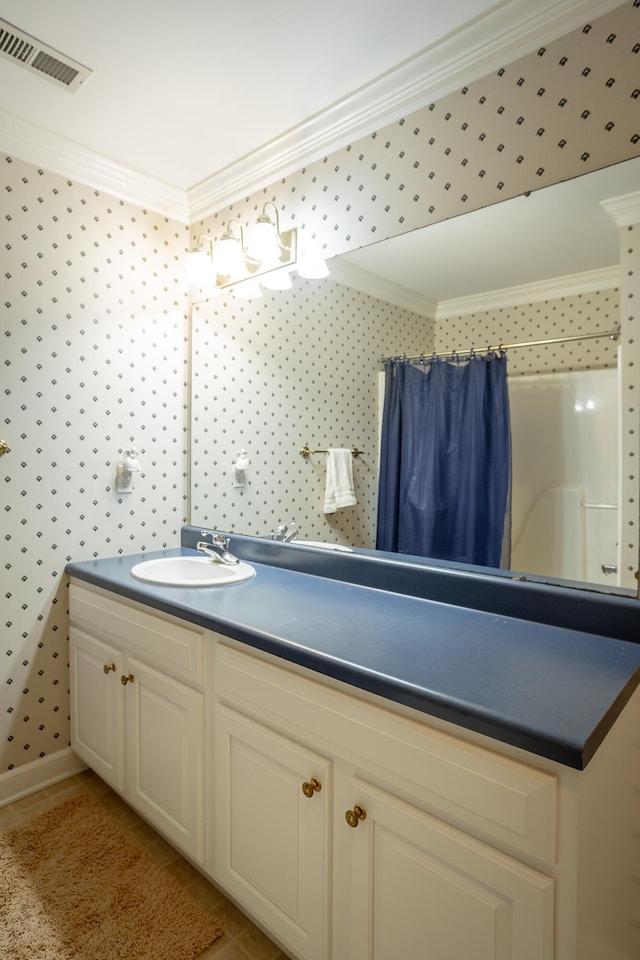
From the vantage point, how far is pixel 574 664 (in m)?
1.06

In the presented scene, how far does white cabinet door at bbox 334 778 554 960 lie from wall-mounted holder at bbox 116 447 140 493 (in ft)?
5.11

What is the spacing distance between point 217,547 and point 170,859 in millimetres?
1074

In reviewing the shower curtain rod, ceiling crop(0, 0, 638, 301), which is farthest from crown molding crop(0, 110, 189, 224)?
the shower curtain rod

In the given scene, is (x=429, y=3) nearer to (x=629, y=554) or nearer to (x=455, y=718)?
(x=629, y=554)

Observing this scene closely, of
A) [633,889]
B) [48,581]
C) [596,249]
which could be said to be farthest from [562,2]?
[48,581]

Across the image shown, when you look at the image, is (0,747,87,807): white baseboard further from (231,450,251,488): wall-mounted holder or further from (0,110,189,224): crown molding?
(0,110,189,224): crown molding

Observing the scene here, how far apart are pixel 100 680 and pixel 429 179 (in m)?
1.99

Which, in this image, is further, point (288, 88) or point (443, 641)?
point (288, 88)

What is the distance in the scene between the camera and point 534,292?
1359mm

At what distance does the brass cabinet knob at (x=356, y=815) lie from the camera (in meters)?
1.01

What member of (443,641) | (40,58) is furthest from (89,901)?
(40,58)

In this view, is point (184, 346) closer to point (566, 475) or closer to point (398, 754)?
point (566, 475)

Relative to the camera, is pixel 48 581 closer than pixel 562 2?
No

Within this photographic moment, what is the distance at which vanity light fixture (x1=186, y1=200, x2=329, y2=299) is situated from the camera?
1946 mm
